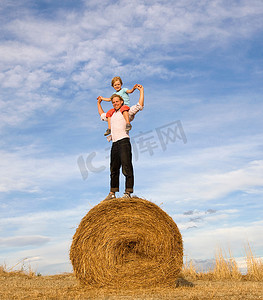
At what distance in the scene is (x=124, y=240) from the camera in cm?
682

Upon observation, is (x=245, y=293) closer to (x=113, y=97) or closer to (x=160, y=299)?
(x=160, y=299)

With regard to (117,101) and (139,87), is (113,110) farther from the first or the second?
(139,87)

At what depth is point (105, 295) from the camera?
241 inches

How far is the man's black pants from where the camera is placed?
7203mm

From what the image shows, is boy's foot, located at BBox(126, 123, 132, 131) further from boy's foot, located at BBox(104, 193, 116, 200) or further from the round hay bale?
the round hay bale

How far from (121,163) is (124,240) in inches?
58.8

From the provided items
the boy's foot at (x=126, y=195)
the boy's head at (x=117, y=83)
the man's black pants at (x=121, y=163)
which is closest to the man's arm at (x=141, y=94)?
the boy's head at (x=117, y=83)

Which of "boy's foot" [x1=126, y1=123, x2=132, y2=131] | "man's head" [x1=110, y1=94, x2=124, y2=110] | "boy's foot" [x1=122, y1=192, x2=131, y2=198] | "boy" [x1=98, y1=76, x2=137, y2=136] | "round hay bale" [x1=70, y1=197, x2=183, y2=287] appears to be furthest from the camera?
"man's head" [x1=110, y1=94, x2=124, y2=110]

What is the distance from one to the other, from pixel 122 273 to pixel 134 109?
317 cm

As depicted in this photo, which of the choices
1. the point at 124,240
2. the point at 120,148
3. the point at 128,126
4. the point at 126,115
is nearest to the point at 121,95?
the point at 126,115

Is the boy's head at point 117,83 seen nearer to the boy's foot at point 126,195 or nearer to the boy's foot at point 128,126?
the boy's foot at point 128,126

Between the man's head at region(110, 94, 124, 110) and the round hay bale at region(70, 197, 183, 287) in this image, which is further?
the man's head at region(110, 94, 124, 110)

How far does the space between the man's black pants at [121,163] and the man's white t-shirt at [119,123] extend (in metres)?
0.11

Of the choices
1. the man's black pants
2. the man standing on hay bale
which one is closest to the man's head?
the man standing on hay bale
